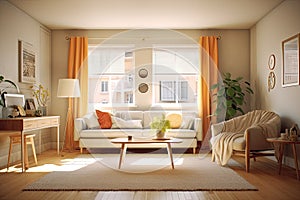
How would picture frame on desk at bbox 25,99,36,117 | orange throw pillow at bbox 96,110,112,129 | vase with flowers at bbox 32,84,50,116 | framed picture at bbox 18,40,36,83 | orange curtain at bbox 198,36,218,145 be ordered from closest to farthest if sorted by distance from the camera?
picture frame on desk at bbox 25,99,36,117
framed picture at bbox 18,40,36,83
vase with flowers at bbox 32,84,50,116
orange throw pillow at bbox 96,110,112,129
orange curtain at bbox 198,36,218,145

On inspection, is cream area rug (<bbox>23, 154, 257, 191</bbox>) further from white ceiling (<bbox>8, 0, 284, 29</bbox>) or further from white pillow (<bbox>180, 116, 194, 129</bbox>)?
white ceiling (<bbox>8, 0, 284, 29</bbox>)

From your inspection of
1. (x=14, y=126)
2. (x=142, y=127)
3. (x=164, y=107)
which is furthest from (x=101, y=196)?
(x=164, y=107)

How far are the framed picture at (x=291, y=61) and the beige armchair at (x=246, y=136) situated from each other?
1.90ft

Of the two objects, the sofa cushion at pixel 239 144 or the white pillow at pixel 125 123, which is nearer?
the sofa cushion at pixel 239 144

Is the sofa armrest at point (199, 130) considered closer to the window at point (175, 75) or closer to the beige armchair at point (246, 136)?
the beige armchair at point (246, 136)

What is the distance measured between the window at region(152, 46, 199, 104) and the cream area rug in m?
2.08

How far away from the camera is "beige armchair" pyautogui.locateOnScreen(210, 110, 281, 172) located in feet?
17.5

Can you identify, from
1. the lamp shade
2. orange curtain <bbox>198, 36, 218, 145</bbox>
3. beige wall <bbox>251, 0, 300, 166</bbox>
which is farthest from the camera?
orange curtain <bbox>198, 36, 218, 145</bbox>

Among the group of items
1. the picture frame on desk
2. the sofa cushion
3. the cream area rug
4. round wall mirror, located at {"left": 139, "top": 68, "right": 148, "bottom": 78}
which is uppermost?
round wall mirror, located at {"left": 139, "top": 68, "right": 148, "bottom": 78}

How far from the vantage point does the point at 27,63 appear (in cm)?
671

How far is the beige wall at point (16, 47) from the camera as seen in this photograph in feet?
19.0

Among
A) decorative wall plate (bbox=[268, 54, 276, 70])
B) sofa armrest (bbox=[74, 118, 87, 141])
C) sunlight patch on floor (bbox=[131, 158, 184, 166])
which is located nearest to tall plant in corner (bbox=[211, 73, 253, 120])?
decorative wall plate (bbox=[268, 54, 276, 70])

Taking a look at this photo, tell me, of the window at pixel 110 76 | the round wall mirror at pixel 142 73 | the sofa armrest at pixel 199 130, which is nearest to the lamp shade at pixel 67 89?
the window at pixel 110 76

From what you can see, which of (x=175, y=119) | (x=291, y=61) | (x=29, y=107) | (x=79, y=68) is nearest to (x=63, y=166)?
(x=29, y=107)
